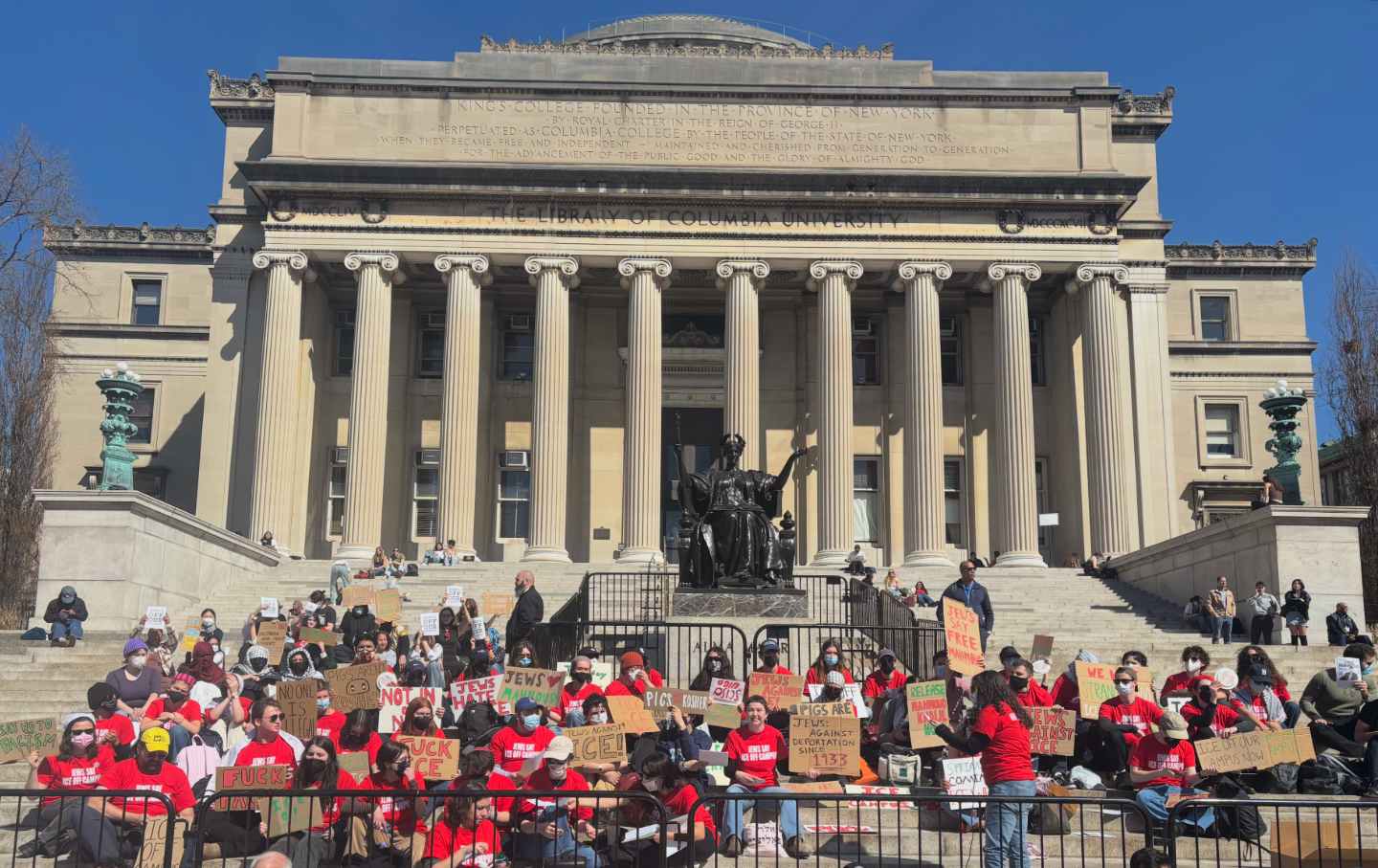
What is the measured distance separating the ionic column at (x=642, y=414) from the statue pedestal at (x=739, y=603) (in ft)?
55.2

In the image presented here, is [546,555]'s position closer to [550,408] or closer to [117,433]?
[550,408]

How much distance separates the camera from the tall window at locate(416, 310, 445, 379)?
42594mm

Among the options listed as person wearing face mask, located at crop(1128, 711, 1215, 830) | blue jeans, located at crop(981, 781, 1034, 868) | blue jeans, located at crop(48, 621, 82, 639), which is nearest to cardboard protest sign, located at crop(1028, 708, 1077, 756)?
person wearing face mask, located at crop(1128, 711, 1215, 830)

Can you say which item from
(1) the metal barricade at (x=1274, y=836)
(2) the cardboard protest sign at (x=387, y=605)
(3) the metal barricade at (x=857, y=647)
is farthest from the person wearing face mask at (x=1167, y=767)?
(2) the cardboard protest sign at (x=387, y=605)

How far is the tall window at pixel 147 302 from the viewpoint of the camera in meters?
49.7

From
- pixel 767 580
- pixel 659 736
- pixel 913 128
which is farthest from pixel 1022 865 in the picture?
pixel 913 128

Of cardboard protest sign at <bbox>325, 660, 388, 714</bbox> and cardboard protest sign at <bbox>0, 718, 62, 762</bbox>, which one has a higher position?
cardboard protest sign at <bbox>325, 660, 388, 714</bbox>

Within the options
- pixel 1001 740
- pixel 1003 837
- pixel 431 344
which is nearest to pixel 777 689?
pixel 1001 740

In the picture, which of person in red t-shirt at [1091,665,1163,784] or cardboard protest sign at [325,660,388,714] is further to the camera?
cardboard protest sign at [325,660,388,714]

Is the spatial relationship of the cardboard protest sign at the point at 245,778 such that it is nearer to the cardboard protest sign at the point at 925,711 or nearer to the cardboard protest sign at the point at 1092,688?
the cardboard protest sign at the point at 925,711

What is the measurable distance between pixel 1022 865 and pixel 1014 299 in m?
30.9

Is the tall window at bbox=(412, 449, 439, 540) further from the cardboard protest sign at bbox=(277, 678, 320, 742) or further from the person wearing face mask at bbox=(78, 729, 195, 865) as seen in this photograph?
the person wearing face mask at bbox=(78, 729, 195, 865)

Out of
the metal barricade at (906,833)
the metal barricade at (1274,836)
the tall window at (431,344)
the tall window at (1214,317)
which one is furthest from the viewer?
the tall window at (1214,317)

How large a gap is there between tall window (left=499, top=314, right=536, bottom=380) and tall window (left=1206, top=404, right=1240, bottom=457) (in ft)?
80.4
